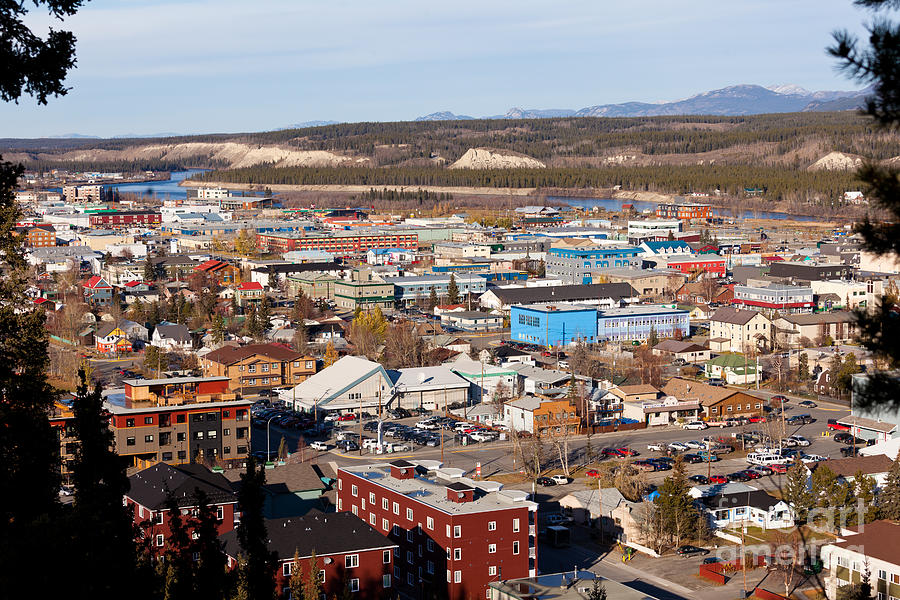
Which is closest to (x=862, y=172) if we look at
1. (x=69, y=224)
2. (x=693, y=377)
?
(x=693, y=377)

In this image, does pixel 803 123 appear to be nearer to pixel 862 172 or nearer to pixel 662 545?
pixel 662 545

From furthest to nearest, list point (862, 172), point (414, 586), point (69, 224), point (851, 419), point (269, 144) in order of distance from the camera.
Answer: point (269, 144), point (69, 224), point (851, 419), point (414, 586), point (862, 172)

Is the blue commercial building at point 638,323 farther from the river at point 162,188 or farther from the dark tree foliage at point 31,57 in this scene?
the river at point 162,188

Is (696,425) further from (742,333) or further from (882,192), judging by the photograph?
(882,192)

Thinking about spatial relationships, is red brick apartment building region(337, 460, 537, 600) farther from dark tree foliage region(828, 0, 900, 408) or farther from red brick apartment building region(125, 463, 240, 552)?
dark tree foliage region(828, 0, 900, 408)

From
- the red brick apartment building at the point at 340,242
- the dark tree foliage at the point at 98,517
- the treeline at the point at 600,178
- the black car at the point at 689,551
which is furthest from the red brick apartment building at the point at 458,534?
the treeline at the point at 600,178

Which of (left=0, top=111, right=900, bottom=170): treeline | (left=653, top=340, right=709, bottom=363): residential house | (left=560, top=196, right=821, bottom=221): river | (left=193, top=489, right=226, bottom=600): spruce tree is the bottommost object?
(left=653, top=340, right=709, bottom=363): residential house

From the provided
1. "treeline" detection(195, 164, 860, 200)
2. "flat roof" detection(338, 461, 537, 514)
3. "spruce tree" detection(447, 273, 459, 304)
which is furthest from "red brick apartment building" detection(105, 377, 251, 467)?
"treeline" detection(195, 164, 860, 200)
